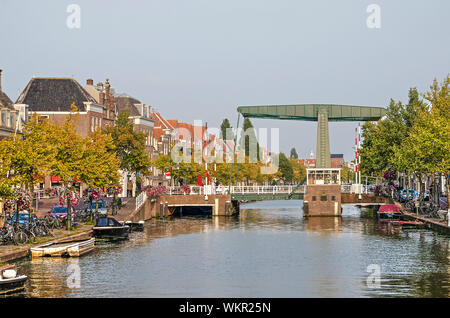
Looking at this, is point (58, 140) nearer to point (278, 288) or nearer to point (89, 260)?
point (89, 260)

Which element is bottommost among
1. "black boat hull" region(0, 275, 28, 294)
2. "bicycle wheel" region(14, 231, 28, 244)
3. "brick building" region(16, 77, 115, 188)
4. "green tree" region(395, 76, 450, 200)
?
"black boat hull" region(0, 275, 28, 294)

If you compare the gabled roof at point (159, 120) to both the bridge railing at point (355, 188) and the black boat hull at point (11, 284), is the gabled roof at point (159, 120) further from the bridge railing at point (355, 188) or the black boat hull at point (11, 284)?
the black boat hull at point (11, 284)

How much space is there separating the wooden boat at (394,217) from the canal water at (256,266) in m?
3.26

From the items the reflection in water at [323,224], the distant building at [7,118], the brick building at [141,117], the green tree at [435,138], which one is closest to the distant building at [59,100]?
the brick building at [141,117]

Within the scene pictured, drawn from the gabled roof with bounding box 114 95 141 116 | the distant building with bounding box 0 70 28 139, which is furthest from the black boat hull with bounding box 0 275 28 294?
the gabled roof with bounding box 114 95 141 116

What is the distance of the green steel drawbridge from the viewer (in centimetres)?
7219

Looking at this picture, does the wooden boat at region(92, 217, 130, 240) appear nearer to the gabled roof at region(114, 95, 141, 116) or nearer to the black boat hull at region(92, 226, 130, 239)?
the black boat hull at region(92, 226, 130, 239)

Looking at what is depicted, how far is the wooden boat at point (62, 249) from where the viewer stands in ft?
121

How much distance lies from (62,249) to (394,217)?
119ft

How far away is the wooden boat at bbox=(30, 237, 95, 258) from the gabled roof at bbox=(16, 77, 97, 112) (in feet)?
146

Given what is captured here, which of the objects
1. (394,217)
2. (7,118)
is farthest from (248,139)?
(7,118)

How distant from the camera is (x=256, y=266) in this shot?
36031 millimetres

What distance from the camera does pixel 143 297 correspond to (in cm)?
2694

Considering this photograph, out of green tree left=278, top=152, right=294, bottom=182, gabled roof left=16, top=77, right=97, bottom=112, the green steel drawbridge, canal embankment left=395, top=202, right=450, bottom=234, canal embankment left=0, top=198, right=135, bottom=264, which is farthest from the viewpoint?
green tree left=278, top=152, right=294, bottom=182
